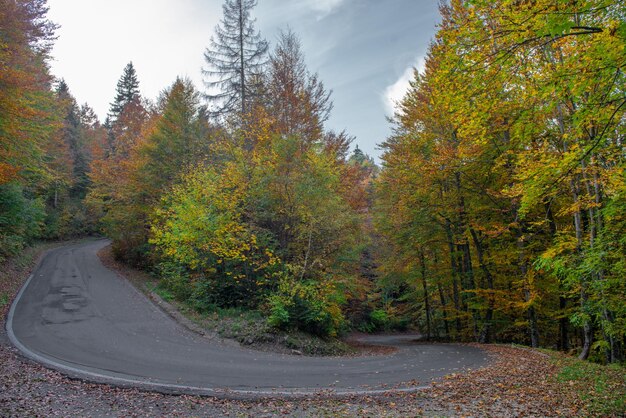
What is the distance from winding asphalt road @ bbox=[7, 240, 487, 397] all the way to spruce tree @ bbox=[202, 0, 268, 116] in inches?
488

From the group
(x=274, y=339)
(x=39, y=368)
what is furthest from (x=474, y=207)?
(x=39, y=368)

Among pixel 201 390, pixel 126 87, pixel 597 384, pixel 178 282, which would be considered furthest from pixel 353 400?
pixel 126 87

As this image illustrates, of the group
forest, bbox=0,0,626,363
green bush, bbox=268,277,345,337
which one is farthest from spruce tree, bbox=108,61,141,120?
green bush, bbox=268,277,345,337

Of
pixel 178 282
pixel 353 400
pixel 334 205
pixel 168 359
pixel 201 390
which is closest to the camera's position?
pixel 353 400

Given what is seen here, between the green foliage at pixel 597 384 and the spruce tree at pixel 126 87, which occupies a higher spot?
the spruce tree at pixel 126 87

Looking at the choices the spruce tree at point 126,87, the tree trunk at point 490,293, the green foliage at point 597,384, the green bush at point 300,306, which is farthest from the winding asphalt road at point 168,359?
the spruce tree at point 126,87

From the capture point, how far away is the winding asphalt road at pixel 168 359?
27.5 feet

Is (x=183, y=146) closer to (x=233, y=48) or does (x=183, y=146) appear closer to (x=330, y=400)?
(x=233, y=48)

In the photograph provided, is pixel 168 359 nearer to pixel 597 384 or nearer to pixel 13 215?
pixel 597 384

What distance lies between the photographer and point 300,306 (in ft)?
46.0

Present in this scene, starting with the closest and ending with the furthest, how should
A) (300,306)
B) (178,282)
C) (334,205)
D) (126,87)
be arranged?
1. (300,306)
2. (334,205)
3. (178,282)
4. (126,87)

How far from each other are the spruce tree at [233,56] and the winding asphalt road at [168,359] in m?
12.4

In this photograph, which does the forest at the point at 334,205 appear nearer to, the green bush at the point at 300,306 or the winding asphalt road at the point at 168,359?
the green bush at the point at 300,306

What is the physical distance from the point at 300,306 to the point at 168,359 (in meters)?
5.19
